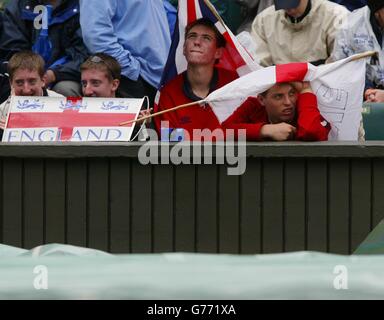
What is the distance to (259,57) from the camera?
377 inches

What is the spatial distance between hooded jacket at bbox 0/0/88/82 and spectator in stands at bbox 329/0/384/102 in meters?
2.08

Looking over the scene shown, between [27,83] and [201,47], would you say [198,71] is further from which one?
[27,83]

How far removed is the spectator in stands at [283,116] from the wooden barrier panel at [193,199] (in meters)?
0.19

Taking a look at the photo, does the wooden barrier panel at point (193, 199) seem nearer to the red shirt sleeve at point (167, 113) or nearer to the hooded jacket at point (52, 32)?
the red shirt sleeve at point (167, 113)

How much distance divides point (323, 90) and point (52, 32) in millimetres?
3010

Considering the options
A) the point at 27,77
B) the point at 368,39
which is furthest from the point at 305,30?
the point at 27,77

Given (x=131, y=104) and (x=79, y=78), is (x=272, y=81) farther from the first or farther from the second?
(x=79, y=78)

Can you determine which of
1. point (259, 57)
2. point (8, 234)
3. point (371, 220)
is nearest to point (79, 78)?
point (259, 57)

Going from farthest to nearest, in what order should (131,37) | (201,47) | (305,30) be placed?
(131,37)
(305,30)
(201,47)

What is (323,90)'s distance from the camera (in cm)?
773

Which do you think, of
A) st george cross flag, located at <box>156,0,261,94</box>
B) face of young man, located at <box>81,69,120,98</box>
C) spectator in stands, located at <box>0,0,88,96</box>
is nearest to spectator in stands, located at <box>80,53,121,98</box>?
face of young man, located at <box>81,69,120,98</box>

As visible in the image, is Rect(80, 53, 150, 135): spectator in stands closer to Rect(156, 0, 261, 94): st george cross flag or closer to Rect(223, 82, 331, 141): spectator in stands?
Rect(156, 0, 261, 94): st george cross flag

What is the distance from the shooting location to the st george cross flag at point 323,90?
301 inches

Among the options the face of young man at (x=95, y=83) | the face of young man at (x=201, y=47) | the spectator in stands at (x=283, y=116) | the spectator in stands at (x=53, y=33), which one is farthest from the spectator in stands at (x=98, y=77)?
the spectator in stands at (x=283, y=116)
